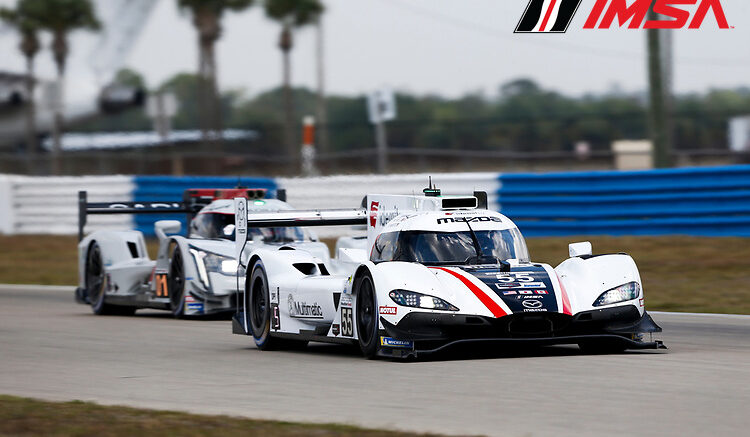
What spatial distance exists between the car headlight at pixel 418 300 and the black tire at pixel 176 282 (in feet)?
19.6

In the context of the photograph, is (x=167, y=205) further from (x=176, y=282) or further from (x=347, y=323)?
(x=347, y=323)

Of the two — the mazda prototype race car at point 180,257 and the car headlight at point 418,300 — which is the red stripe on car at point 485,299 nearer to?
the car headlight at point 418,300

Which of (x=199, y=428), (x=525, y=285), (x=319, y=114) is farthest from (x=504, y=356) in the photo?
(x=319, y=114)

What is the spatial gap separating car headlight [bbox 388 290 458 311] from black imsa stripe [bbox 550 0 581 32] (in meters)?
13.3

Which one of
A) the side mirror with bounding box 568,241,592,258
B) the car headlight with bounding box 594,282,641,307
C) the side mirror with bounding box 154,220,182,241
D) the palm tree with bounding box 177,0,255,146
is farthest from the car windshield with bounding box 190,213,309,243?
the palm tree with bounding box 177,0,255,146

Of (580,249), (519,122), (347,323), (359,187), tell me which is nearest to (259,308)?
(347,323)

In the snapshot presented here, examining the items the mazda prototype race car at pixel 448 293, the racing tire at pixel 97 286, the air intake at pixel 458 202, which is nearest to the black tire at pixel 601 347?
the mazda prototype race car at pixel 448 293

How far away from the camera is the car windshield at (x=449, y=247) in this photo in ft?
34.5

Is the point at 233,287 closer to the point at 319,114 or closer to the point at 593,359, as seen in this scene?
the point at 593,359

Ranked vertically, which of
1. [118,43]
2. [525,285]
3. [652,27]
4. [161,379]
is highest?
[118,43]

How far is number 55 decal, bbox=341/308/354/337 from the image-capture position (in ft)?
34.6

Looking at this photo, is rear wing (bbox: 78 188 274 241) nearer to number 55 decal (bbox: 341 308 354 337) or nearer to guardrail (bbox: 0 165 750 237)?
guardrail (bbox: 0 165 750 237)

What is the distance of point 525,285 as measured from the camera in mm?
9828

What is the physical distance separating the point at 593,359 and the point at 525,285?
74 cm
